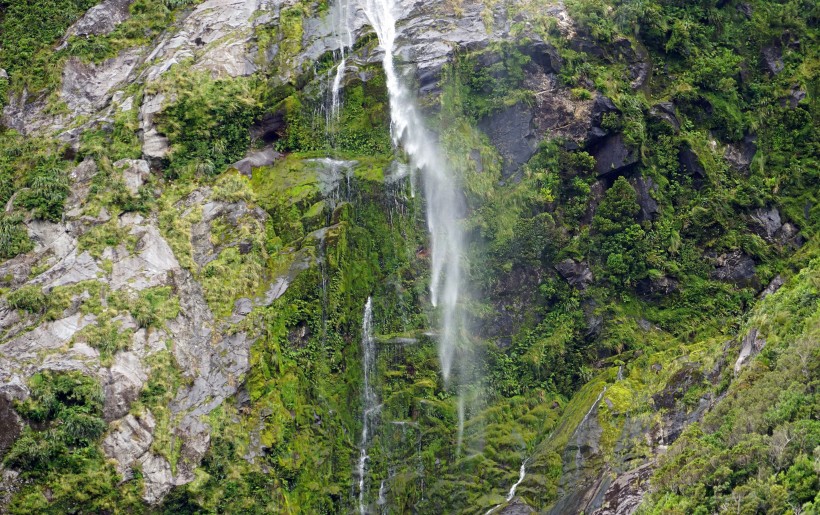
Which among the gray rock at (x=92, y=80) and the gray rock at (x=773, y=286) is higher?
the gray rock at (x=92, y=80)

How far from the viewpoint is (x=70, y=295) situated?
31.3m

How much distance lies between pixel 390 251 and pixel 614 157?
10721mm

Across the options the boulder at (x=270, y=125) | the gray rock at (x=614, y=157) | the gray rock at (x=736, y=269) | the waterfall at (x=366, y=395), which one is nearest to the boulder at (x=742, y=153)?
the gray rock at (x=614, y=157)

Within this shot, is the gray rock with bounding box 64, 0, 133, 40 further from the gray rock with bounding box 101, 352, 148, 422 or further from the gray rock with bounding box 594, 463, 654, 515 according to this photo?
the gray rock with bounding box 594, 463, 654, 515

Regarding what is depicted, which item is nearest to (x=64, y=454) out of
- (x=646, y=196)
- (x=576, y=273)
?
(x=576, y=273)

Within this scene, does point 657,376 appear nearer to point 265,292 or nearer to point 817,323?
point 817,323

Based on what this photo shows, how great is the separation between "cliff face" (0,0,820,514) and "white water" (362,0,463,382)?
47cm

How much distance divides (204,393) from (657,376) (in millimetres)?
16331

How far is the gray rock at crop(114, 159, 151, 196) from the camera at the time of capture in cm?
3616

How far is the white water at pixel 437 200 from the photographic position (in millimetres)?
36094

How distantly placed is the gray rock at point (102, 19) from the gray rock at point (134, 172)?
9463 millimetres

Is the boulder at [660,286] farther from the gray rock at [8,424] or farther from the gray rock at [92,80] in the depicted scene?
the gray rock at [92,80]

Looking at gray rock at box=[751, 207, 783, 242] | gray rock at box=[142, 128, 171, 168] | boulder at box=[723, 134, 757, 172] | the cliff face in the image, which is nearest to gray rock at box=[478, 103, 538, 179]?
the cliff face

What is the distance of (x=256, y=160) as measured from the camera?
38625mm
